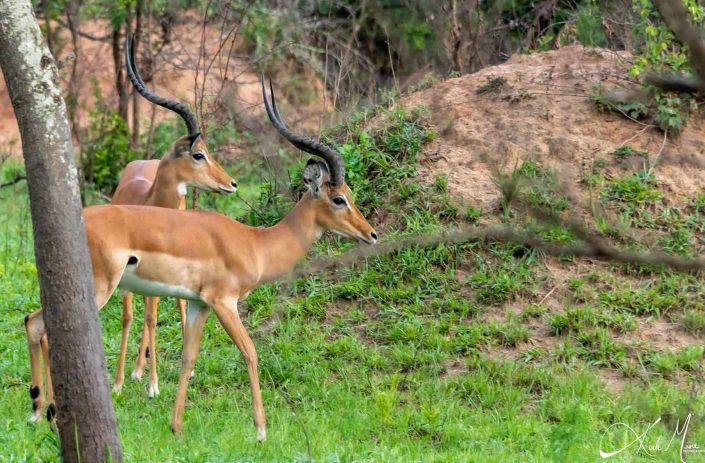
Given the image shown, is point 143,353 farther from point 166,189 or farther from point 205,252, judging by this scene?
point 205,252

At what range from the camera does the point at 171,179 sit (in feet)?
23.2

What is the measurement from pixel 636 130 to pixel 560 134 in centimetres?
56

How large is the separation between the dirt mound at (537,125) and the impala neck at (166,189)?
1.87 metres

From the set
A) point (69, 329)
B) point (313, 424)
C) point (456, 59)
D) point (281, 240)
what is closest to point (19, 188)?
point (456, 59)

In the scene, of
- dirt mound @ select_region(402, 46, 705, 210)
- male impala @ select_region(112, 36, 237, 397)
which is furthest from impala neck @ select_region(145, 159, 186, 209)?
dirt mound @ select_region(402, 46, 705, 210)

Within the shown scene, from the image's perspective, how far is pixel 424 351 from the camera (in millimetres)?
6543

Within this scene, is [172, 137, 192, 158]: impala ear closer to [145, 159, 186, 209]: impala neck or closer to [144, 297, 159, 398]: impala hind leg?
[145, 159, 186, 209]: impala neck

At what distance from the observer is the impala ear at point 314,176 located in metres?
6.18

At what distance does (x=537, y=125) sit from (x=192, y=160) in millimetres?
2561

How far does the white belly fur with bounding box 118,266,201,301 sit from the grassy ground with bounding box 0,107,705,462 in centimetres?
70

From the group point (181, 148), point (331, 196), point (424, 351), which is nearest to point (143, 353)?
point (181, 148)

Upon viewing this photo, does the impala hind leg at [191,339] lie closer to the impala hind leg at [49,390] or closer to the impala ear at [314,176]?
the impala hind leg at [49,390]

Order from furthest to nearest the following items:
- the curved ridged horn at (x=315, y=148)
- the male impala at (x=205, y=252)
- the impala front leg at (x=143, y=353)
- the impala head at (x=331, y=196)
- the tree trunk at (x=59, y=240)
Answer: the impala front leg at (x=143, y=353) < the impala head at (x=331, y=196) < the curved ridged horn at (x=315, y=148) < the male impala at (x=205, y=252) < the tree trunk at (x=59, y=240)

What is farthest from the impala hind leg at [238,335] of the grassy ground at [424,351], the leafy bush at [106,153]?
the leafy bush at [106,153]
